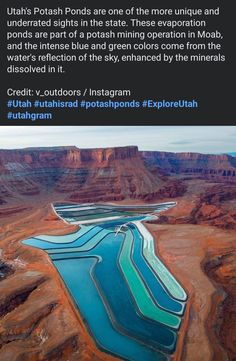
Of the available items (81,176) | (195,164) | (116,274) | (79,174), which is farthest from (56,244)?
(195,164)

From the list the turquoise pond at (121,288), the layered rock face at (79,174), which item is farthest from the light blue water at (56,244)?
the layered rock face at (79,174)

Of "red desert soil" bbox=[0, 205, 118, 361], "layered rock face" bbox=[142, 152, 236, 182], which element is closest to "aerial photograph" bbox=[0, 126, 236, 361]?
"red desert soil" bbox=[0, 205, 118, 361]

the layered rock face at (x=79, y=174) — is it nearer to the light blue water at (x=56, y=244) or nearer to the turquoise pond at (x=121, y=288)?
the light blue water at (x=56, y=244)

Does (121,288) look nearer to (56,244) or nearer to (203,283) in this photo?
(203,283)

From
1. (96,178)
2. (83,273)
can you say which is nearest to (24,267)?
(83,273)

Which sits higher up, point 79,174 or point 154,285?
point 79,174

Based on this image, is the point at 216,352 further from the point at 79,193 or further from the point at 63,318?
the point at 79,193

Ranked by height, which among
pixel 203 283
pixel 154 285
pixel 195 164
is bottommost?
pixel 154 285

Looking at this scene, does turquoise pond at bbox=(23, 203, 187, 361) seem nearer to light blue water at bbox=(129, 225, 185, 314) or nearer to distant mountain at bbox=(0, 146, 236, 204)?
light blue water at bbox=(129, 225, 185, 314)
